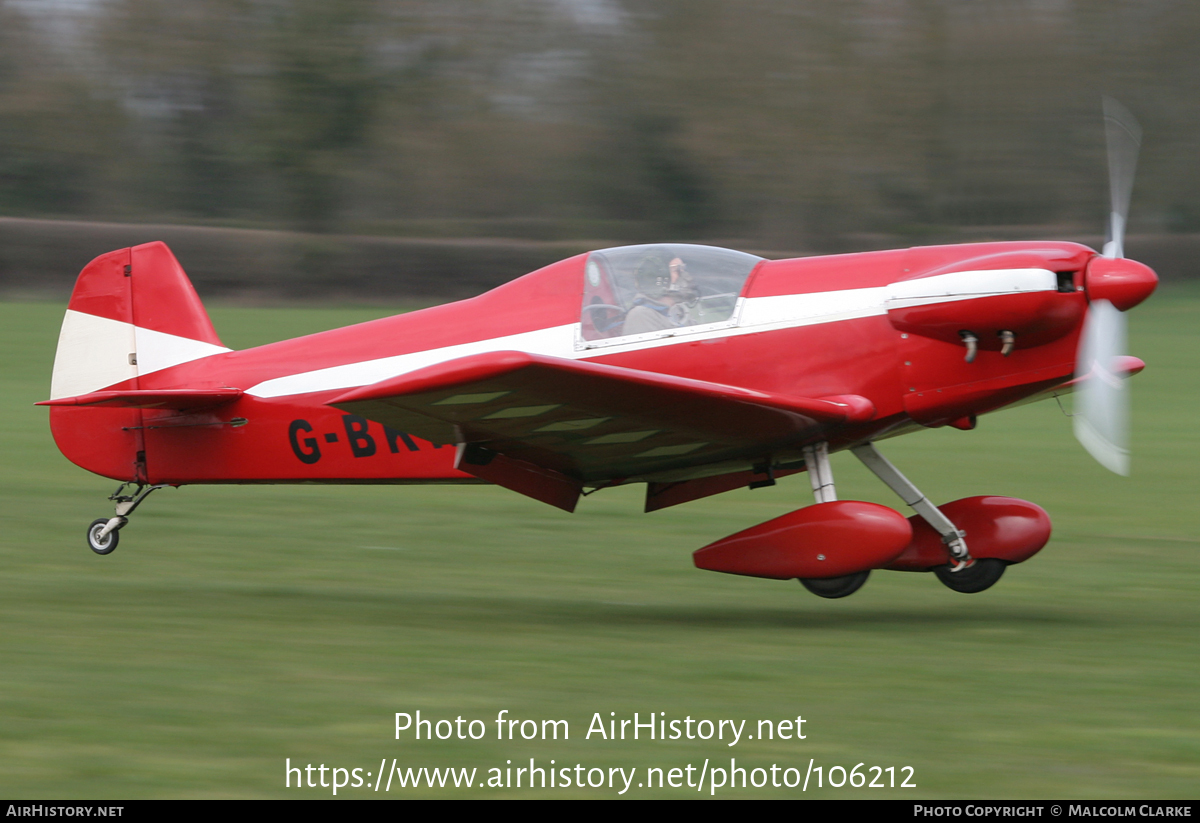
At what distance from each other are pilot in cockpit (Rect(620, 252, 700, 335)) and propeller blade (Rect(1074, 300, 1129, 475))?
6.59ft

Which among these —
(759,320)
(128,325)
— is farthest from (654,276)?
(128,325)

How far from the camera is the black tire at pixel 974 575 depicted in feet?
23.9

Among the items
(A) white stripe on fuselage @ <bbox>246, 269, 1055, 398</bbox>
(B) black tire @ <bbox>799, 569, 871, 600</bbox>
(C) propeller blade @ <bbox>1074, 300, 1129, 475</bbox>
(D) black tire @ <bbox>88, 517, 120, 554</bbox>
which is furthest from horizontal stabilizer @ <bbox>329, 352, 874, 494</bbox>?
(D) black tire @ <bbox>88, 517, 120, 554</bbox>

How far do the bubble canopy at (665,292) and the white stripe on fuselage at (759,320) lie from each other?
0.21ft

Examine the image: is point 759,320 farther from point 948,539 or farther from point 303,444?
point 303,444

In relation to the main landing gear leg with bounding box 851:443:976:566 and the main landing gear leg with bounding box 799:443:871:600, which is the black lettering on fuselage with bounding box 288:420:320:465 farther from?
the main landing gear leg with bounding box 851:443:976:566

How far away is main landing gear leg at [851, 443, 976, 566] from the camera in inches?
280

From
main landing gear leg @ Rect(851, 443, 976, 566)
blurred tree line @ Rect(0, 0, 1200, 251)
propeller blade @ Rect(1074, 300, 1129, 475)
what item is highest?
propeller blade @ Rect(1074, 300, 1129, 475)

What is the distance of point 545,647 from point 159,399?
286 centimetres

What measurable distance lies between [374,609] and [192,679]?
77.2 inches

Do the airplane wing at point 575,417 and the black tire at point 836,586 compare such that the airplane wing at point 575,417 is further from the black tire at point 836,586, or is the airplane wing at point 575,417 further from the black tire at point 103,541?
the black tire at point 103,541

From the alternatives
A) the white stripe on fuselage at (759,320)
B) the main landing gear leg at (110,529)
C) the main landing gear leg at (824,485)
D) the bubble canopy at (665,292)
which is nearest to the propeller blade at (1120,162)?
the white stripe on fuselage at (759,320)

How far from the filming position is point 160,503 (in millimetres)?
11586
